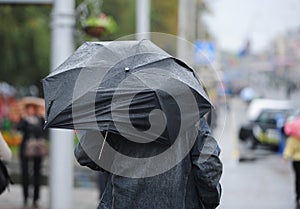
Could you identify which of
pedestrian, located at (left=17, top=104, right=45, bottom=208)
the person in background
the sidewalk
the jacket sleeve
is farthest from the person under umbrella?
pedestrian, located at (left=17, top=104, right=45, bottom=208)

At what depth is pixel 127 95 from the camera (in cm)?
351

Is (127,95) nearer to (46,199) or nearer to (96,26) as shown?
(96,26)

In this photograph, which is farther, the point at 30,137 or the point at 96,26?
the point at 96,26

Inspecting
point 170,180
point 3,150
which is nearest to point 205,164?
point 170,180

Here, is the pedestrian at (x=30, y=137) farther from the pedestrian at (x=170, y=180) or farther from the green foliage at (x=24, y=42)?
the green foliage at (x=24, y=42)

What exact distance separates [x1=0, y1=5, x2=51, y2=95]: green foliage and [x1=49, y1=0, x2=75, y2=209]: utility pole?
12700 millimetres

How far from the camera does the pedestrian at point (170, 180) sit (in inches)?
139

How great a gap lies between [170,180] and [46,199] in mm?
7140

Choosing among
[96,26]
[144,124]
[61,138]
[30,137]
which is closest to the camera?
[144,124]

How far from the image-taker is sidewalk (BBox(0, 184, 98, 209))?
9.59 metres

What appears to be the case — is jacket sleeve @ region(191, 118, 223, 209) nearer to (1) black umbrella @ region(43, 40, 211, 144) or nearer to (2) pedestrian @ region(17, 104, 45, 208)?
(1) black umbrella @ region(43, 40, 211, 144)

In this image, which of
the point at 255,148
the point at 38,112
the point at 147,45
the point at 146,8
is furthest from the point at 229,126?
the point at 147,45

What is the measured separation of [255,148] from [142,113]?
20.1 metres

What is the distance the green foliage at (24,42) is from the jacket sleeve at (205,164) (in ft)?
55.6
